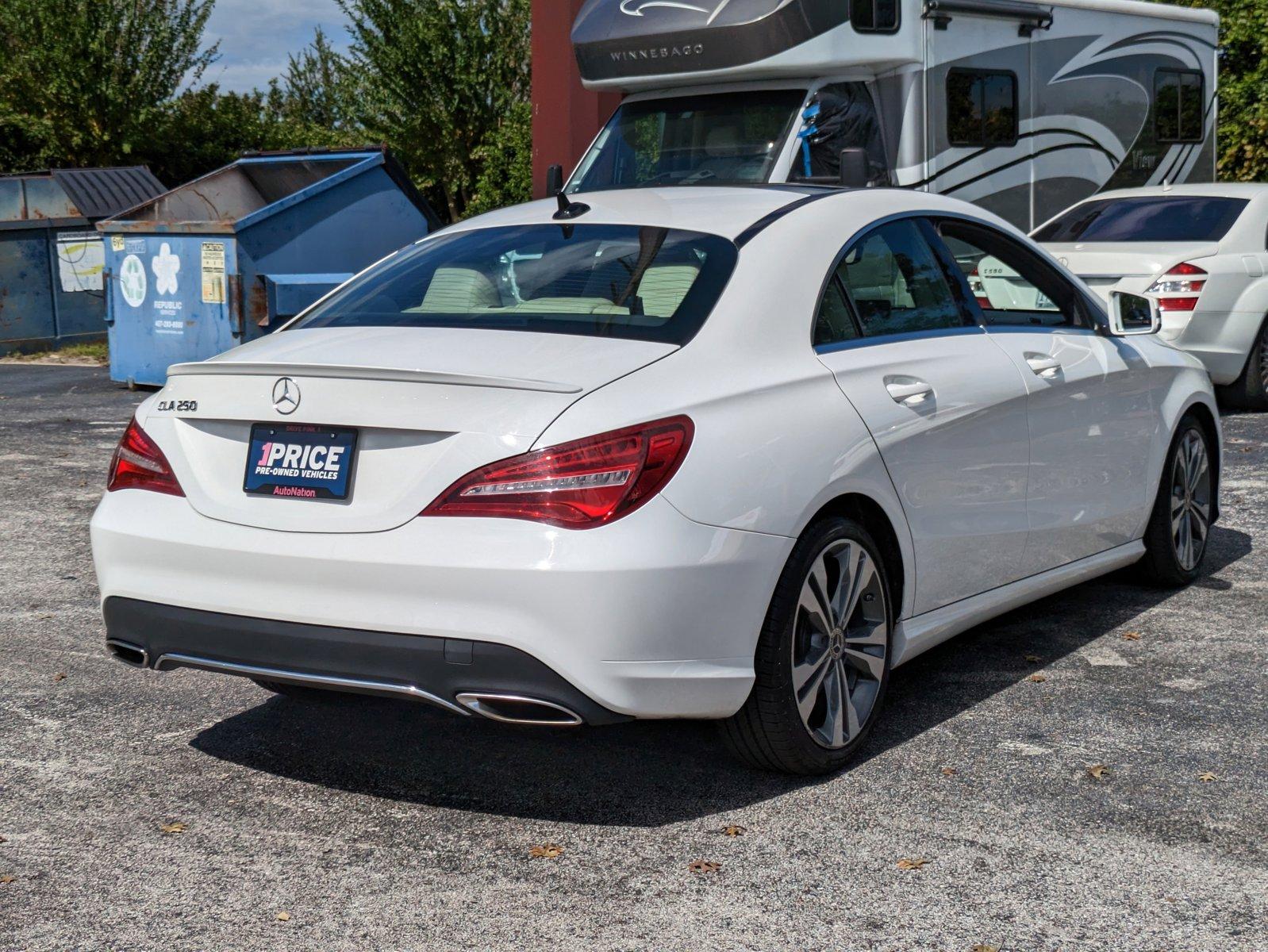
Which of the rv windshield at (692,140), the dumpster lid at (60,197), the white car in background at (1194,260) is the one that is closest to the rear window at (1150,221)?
the white car in background at (1194,260)

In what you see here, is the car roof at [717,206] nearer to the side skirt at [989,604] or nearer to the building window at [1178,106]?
the side skirt at [989,604]

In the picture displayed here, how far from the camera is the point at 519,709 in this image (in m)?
3.57

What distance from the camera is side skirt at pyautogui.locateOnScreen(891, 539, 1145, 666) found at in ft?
14.8

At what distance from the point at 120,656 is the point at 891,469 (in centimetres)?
207

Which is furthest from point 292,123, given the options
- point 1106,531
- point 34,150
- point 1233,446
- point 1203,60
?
point 1106,531

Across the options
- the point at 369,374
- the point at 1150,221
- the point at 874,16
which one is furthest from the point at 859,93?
the point at 369,374

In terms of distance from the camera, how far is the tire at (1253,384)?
36.4ft

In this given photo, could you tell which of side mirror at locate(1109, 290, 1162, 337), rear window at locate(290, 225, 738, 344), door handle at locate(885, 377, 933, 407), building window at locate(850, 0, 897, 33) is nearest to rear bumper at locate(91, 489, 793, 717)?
rear window at locate(290, 225, 738, 344)

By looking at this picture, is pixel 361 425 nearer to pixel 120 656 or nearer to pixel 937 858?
pixel 120 656

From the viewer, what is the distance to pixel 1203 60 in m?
13.6

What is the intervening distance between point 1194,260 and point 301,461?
27.0 feet

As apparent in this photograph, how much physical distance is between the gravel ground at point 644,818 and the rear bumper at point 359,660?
40cm

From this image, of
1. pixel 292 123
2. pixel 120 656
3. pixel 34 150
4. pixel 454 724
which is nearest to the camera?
pixel 120 656

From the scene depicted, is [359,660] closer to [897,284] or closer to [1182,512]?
[897,284]
